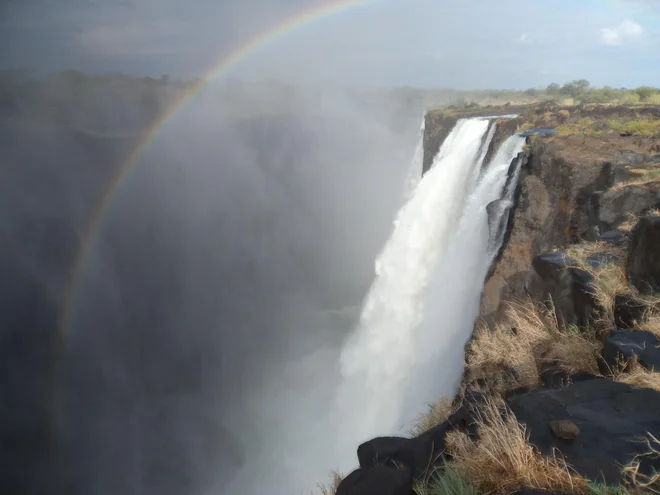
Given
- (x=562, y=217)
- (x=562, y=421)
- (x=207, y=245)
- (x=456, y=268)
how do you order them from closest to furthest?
(x=562, y=421), (x=562, y=217), (x=456, y=268), (x=207, y=245)

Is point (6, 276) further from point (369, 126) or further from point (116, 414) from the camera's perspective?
point (369, 126)

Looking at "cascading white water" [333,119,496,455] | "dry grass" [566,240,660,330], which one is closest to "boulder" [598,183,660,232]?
"dry grass" [566,240,660,330]

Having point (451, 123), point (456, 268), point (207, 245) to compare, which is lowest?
point (207, 245)

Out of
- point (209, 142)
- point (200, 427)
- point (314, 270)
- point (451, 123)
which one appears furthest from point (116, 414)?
point (209, 142)

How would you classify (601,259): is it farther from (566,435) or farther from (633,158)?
(633,158)

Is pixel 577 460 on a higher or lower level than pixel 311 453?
higher

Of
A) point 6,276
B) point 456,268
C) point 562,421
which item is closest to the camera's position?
point 562,421

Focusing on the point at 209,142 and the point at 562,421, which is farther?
the point at 209,142

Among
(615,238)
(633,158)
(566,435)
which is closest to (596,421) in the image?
(566,435)
